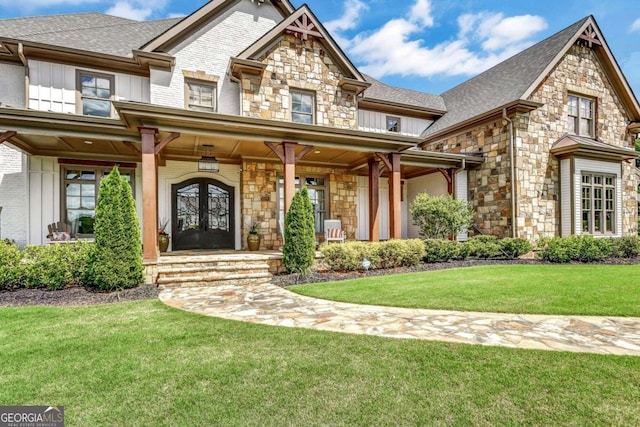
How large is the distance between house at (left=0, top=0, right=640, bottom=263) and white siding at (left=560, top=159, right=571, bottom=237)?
0.05 m

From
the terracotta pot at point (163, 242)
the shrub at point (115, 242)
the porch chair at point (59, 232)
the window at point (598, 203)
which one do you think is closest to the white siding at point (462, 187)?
the window at point (598, 203)

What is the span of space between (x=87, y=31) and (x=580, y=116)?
57.3 ft

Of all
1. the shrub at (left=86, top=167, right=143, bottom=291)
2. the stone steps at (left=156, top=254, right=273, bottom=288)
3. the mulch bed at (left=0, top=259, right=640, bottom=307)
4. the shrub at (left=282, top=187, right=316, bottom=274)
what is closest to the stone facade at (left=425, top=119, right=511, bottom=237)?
the mulch bed at (left=0, top=259, right=640, bottom=307)

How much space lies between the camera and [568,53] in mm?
12430

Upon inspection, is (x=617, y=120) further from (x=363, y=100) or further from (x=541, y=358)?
(x=541, y=358)

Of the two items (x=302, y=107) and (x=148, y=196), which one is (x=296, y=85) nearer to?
(x=302, y=107)

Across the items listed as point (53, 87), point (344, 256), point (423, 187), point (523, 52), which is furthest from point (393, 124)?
point (53, 87)

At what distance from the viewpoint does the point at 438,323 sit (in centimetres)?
425

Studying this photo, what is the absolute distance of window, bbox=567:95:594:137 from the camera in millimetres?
12680

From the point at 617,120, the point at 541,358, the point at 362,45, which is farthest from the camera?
the point at 362,45

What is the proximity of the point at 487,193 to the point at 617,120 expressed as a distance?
276 inches

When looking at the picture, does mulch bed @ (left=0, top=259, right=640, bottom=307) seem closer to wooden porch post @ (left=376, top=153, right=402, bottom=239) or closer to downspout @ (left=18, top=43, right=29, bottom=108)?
wooden porch post @ (left=376, top=153, right=402, bottom=239)

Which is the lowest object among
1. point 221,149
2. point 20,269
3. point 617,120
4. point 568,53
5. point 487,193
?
point 20,269

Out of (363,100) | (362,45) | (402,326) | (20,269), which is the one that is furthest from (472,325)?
(362,45)
